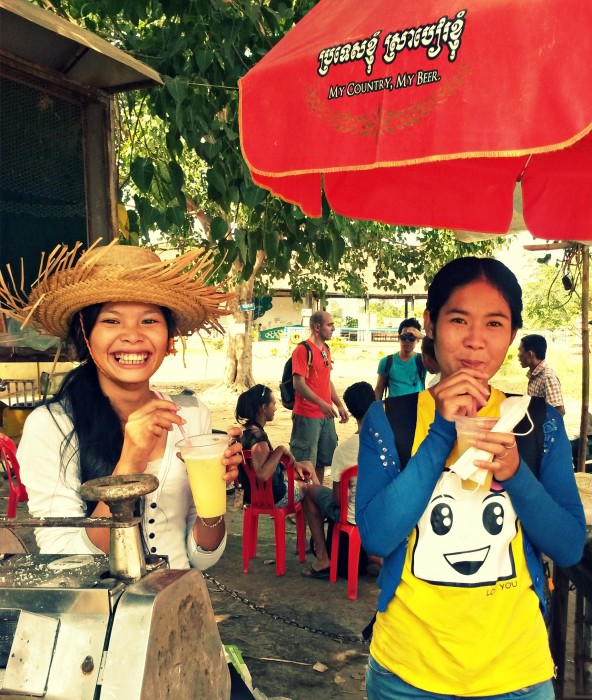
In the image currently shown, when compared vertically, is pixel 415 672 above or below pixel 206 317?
below

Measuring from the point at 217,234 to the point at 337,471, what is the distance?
2032mm

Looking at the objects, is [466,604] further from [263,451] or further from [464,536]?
[263,451]

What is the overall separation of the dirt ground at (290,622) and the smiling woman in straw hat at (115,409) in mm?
987

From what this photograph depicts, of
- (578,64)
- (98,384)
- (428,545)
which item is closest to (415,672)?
(428,545)

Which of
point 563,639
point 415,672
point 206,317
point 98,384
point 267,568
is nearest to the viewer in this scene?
point 415,672

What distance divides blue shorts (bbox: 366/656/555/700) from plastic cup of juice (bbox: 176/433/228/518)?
61cm

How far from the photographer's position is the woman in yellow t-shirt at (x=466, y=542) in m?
1.55

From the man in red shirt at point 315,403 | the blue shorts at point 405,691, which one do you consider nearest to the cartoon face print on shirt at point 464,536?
the blue shorts at point 405,691

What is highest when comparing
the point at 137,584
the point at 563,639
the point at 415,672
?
the point at 137,584

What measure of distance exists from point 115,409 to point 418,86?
1.25 metres

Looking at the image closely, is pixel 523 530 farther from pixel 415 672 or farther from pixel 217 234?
pixel 217 234

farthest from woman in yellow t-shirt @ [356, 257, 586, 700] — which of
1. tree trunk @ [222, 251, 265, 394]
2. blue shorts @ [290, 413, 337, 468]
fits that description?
tree trunk @ [222, 251, 265, 394]

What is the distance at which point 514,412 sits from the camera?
5.01ft

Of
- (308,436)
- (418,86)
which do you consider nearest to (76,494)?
(418,86)
